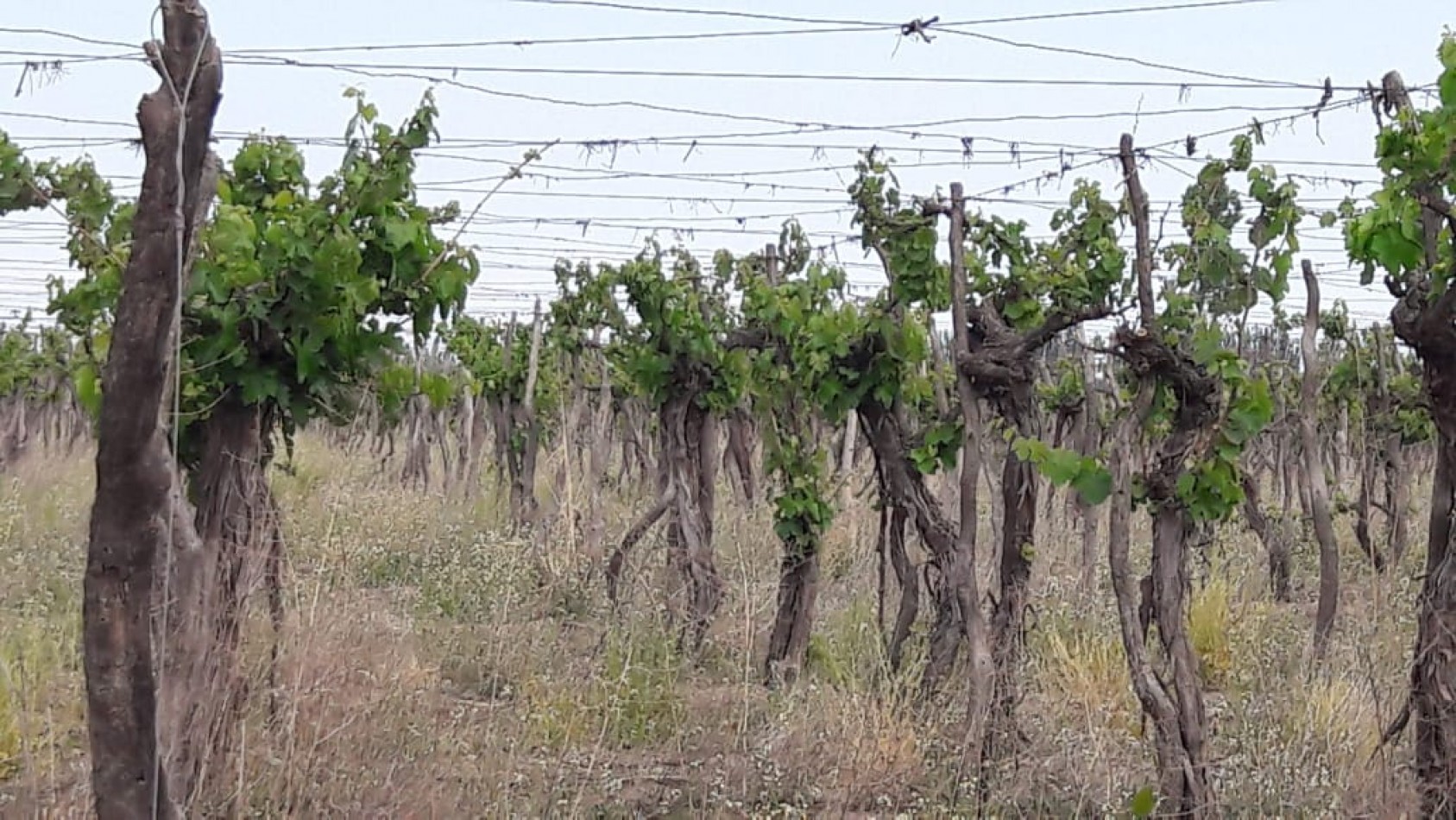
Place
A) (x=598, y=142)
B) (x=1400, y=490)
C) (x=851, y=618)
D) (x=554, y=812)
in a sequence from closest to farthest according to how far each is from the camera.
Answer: (x=554, y=812)
(x=598, y=142)
(x=851, y=618)
(x=1400, y=490)

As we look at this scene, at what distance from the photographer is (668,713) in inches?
262

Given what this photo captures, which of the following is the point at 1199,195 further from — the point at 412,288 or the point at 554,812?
the point at 554,812

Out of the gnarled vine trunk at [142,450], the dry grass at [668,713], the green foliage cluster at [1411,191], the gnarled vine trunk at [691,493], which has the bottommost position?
the dry grass at [668,713]

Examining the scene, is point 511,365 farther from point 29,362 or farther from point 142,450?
point 142,450

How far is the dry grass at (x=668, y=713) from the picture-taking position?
4.79 meters

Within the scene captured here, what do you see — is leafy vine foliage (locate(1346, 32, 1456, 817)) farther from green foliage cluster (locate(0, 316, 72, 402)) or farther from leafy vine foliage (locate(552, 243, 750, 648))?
green foliage cluster (locate(0, 316, 72, 402))

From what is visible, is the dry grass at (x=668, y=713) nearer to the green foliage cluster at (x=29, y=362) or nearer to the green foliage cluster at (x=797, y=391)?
the green foliage cluster at (x=797, y=391)

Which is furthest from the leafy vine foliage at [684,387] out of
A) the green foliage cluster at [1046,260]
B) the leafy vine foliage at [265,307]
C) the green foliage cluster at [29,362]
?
the green foliage cluster at [29,362]

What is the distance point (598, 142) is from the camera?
7.94 m

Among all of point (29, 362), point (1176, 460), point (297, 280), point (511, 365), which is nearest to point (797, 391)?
point (1176, 460)

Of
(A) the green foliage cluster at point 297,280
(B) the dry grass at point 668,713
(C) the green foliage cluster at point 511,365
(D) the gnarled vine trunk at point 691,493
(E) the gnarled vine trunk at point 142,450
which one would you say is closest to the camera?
(E) the gnarled vine trunk at point 142,450


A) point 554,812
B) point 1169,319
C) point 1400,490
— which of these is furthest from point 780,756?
point 1400,490

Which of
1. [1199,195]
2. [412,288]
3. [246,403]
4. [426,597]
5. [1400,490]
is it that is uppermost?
[1199,195]

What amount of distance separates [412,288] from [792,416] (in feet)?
12.4
